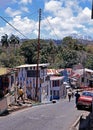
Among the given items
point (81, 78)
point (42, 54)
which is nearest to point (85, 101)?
point (42, 54)

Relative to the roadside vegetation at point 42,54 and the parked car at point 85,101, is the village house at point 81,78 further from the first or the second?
the parked car at point 85,101

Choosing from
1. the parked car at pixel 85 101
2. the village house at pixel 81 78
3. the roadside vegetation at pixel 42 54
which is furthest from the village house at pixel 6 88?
the village house at pixel 81 78

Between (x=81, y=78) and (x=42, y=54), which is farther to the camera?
(x=81, y=78)

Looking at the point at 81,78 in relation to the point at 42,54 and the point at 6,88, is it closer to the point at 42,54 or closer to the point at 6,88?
the point at 42,54

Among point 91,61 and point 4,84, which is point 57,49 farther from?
point 4,84

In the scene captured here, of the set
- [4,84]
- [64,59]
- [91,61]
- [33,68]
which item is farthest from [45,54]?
[4,84]

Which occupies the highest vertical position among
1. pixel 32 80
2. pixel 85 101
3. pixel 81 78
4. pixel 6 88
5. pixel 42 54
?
pixel 42 54

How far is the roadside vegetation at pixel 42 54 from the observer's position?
114919 mm

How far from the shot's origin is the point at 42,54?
122438 mm

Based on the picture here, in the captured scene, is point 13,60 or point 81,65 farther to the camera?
point 81,65

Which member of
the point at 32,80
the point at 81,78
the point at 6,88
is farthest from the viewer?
the point at 81,78

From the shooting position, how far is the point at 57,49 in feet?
469

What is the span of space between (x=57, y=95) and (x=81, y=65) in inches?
2024

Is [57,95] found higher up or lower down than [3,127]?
lower down
